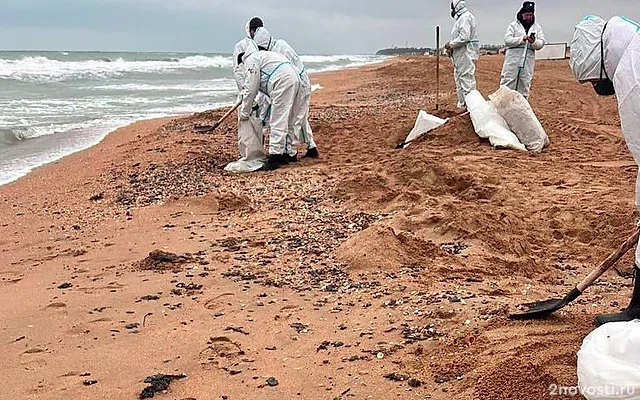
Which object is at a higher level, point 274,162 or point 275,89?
point 275,89

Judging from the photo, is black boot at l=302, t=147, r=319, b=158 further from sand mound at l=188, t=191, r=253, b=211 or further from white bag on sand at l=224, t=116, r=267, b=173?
sand mound at l=188, t=191, r=253, b=211

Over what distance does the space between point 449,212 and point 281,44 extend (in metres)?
3.89

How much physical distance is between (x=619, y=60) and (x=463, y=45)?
790 centimetres

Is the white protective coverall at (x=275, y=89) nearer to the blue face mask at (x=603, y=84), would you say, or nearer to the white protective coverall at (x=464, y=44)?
the white protective coverall at (x=464, y=44)

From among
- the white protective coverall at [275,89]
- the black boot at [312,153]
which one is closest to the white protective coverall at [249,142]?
the white protective coverall at [275,89]

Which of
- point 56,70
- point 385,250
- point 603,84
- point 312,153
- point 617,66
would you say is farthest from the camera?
point 56,70

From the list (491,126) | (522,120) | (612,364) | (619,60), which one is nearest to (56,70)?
(491,126)

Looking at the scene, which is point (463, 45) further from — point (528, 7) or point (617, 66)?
point (617, 66)

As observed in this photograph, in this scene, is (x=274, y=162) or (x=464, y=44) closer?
(x=274, y=162)

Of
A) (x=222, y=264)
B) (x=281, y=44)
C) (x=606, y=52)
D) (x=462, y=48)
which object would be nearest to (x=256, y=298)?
(x=222, y=264)

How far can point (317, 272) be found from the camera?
4.18 metres

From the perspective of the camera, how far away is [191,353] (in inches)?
125

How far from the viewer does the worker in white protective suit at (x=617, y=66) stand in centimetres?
257

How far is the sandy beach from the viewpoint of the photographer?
290cm
